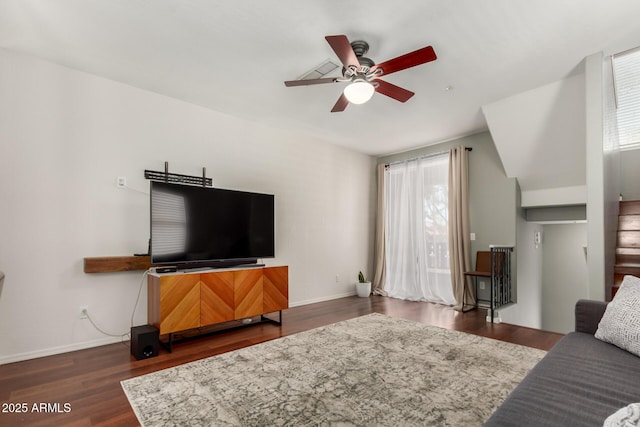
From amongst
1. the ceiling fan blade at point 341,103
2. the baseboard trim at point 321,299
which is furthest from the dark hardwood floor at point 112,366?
the ceiling fan blade at point 341,103

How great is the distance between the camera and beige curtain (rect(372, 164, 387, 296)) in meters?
6.03

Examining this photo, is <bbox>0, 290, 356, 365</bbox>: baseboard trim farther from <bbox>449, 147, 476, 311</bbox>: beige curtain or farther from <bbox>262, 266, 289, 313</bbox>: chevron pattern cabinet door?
<bbox>449, 147, 476, 311</bbox>: beige curtain

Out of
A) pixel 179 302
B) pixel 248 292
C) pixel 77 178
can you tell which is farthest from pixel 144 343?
pixel 77 178

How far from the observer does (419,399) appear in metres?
2.04

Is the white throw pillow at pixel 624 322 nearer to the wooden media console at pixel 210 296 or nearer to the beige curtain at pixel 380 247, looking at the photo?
the wooden media console at pixel 210 296

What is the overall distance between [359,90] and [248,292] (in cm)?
250

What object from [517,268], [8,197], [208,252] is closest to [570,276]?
[517,268]

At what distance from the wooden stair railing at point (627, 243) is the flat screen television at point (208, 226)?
12.6 feet

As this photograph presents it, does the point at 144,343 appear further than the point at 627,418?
Yes

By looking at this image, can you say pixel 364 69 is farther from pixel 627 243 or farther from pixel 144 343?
pixel 627 243

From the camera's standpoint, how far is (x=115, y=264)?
3.21 meters

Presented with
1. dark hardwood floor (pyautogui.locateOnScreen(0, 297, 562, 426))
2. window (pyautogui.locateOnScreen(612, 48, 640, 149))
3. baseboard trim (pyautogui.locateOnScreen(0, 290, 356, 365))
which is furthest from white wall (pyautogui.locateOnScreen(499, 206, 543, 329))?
baseboard trim (pyautogui.locateOnScreen(0, 290, 356, 365))

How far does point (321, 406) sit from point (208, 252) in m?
2.19

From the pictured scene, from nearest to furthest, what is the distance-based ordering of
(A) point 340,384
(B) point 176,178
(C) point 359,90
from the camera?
(A) point 340,384 → (C) point 359,90 → (B) point 176,178
